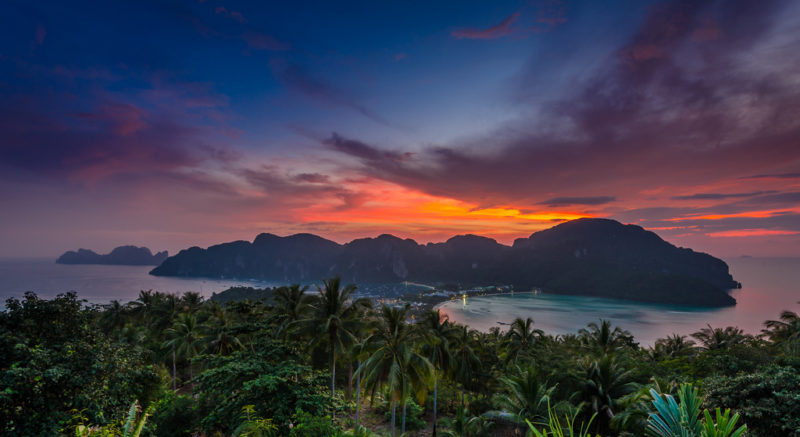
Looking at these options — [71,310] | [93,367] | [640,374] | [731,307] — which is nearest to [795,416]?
[640,374]

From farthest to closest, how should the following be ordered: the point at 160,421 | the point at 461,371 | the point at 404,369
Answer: the point at 461,371, the point at 404,369, the point at 160,421

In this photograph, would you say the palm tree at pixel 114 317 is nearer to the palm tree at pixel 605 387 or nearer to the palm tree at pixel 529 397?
the palm tree at pixel 529 397

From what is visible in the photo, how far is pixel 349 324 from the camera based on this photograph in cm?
2120

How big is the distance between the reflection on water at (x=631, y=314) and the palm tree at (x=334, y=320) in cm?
8543

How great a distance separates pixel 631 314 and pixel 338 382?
133 meters

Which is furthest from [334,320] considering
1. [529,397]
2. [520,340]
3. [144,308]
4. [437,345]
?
[144,308]

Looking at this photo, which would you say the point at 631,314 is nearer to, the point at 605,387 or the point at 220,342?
the point at 605,387

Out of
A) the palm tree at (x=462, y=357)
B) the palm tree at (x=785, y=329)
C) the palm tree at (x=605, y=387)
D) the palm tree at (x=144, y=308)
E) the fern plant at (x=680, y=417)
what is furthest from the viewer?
the palm tree at (x=144, y=308)

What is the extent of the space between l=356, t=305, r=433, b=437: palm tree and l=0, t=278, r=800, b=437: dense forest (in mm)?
64

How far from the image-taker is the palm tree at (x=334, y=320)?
20812 millimetres

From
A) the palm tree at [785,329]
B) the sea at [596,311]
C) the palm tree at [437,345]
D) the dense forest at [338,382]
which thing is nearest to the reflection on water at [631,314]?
the sea at [596,311]

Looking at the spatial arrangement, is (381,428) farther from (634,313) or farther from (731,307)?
(731,307)

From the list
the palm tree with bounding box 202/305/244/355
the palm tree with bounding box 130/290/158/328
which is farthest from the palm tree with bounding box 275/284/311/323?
the palm tree with bounding box 130/290/158/328

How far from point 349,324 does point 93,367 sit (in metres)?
13.8
